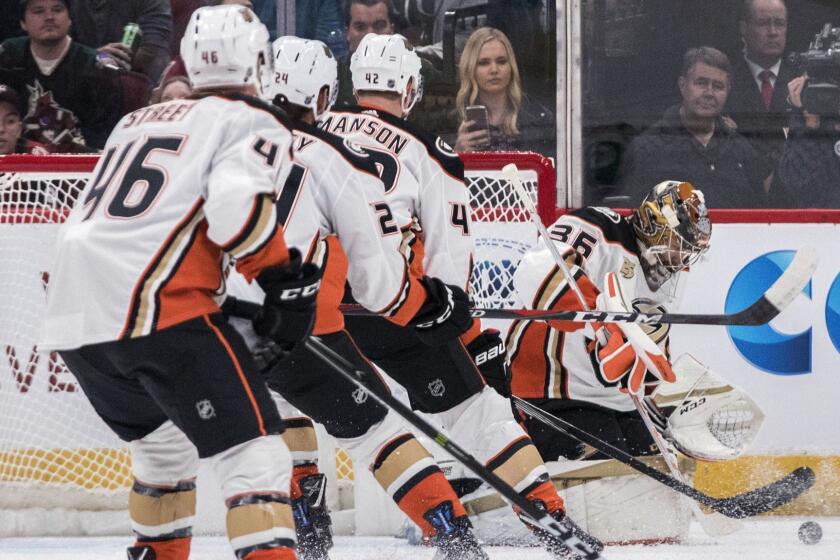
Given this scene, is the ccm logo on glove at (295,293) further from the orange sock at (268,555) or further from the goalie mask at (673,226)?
the goalie mask at (673,226)

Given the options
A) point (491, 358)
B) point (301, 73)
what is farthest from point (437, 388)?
point (301, 73)

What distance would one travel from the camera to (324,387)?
2855mm

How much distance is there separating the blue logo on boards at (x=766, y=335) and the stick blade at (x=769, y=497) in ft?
1.58

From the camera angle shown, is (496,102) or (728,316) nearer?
(728,316)

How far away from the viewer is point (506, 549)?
3.57 m

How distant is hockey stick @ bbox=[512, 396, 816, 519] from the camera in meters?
3.47

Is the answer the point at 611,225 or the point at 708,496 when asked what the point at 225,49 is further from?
the point at 708,496

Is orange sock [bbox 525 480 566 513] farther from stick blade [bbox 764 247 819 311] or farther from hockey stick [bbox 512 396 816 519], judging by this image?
stick blade [bbox 764 247 819 311]

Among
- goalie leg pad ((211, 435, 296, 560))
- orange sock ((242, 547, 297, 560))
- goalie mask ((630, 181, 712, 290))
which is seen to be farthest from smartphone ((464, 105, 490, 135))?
orange sock ((242, 547, 297, 560))

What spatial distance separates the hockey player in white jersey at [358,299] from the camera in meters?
2.79

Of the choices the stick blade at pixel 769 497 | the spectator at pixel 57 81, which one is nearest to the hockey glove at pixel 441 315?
the stick blade at pixel 769 497

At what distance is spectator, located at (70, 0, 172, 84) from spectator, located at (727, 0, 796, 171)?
6.23 ft

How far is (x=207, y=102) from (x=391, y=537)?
1.83 metres

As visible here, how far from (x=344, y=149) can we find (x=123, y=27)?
6.61ft
